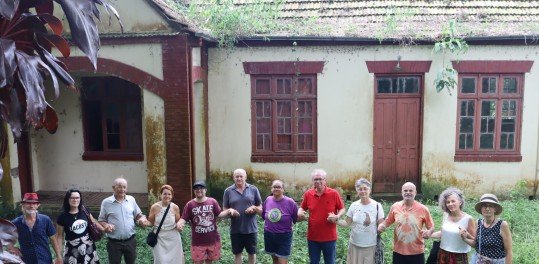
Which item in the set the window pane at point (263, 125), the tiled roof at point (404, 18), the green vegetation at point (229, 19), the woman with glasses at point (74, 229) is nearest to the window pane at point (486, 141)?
the tiled roof at point (404, 18)

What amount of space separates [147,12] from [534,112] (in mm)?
8373

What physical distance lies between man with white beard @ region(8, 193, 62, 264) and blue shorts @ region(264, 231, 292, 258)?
2.54m

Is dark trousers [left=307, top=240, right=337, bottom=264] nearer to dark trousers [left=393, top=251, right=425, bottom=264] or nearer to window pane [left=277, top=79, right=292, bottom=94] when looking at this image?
dark trousers [left=393, top=251, right=425, bottom=264]

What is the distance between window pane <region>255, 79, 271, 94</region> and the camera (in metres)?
9.96

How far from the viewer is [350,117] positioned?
9.87 metres

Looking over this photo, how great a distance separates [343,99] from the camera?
9812 mm

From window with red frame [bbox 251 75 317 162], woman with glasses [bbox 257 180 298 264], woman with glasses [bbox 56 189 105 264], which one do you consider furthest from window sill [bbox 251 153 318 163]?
woman with glasses [bbox 56 189 105 264]

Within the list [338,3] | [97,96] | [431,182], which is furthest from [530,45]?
[97,96]

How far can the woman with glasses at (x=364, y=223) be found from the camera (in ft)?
17.2

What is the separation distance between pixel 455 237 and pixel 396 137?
17.6 feet

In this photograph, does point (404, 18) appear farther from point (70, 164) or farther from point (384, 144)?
point (70, 164)

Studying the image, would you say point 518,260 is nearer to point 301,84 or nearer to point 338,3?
point 301,84

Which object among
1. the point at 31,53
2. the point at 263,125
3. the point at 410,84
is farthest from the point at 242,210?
the point at 410,84

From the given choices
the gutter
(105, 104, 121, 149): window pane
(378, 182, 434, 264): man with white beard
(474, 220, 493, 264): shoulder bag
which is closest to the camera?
(474, 220, 493, 264): shoulder bag
